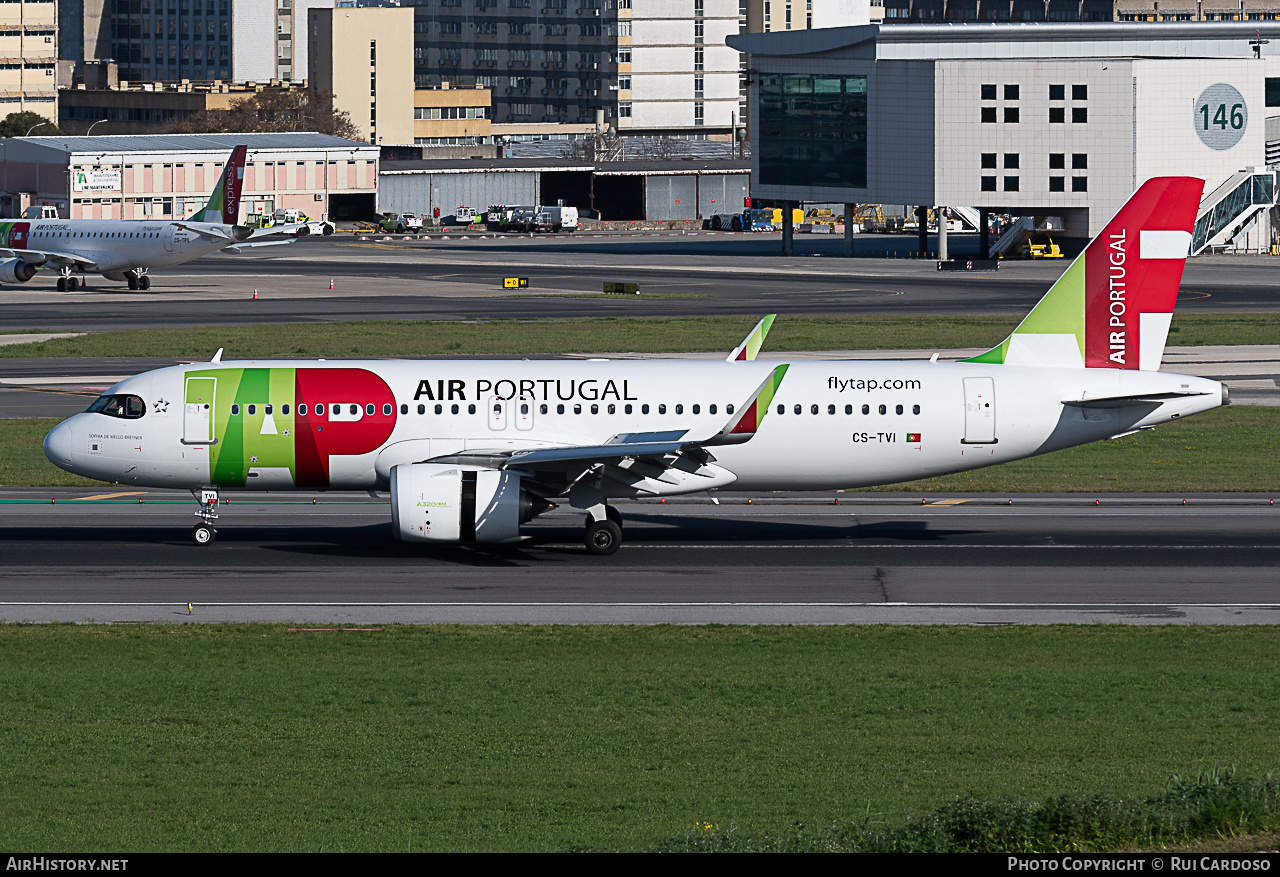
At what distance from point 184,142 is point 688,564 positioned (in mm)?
160010

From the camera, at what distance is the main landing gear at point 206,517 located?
38188mm

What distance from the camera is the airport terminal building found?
146 metres

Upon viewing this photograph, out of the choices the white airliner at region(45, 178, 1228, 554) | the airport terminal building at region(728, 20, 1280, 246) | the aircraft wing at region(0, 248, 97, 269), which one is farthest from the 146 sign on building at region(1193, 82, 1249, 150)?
the white airliner at region(45, 178, 1228, 554)

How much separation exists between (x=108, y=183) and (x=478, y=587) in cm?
14995

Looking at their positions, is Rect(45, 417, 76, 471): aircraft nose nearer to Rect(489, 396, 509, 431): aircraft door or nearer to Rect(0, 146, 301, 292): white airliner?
Rect(489, 396, 509, 431): aircraft door

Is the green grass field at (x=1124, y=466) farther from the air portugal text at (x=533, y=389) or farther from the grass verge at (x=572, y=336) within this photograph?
the grass verge at (x=572, y=336)

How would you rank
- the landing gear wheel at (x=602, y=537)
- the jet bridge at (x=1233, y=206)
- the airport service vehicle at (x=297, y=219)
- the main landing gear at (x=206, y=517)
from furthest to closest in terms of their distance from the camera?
the airport service vehicle at (x=297, y=219), the jet bridge at (x=1233, y=206), the main landing gear at (x=206, y=517), the landing gear wheel at (x=602, y=537)

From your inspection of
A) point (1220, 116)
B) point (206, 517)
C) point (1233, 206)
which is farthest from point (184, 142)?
point (206, 517)

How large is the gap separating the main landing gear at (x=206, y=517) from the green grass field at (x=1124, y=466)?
11.3 meters

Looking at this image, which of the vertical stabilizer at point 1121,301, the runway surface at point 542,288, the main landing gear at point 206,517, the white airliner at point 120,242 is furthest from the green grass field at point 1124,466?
the white airliner at point 120,242

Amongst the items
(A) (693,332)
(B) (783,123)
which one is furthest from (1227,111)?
(A) (693,332)

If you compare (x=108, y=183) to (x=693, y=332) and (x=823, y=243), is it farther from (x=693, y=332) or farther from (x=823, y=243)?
(x=693, y=332)

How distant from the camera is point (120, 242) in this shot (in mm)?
115125

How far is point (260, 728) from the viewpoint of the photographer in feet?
73.6
